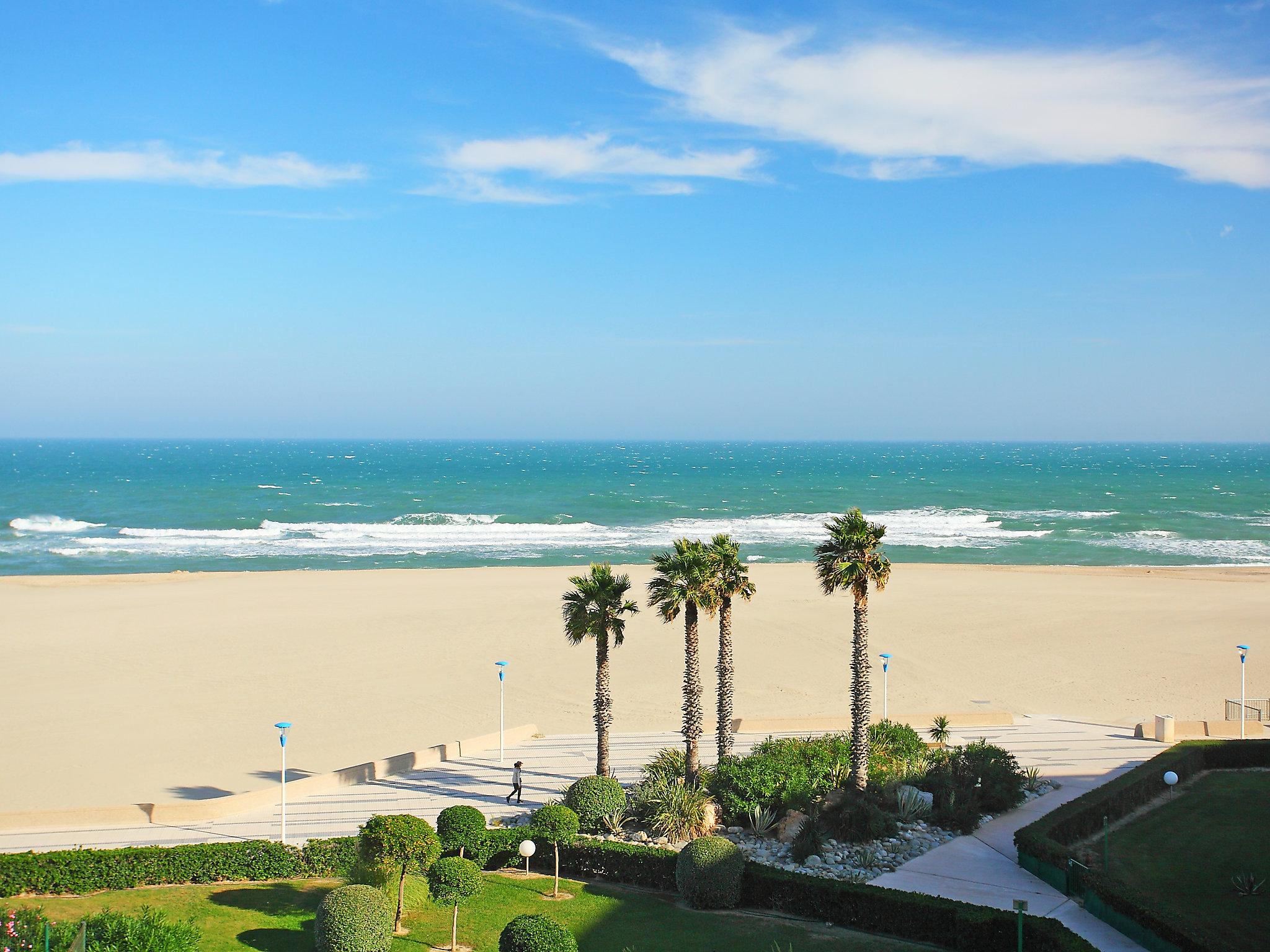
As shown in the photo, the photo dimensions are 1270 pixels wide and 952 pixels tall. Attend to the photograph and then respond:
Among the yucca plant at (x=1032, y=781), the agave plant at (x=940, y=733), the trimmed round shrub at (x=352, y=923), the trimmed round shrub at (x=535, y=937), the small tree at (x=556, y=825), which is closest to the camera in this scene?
the trimmed round shrub at (x=535, y=937)

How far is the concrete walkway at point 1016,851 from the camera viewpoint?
17.1 meters

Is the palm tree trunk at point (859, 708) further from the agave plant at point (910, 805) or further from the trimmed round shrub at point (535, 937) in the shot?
the trimmed round shrub at point (535, 937)

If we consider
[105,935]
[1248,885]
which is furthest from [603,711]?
[1248,885]

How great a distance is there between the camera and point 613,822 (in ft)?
68.7

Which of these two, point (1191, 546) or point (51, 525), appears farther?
point (51, 525)

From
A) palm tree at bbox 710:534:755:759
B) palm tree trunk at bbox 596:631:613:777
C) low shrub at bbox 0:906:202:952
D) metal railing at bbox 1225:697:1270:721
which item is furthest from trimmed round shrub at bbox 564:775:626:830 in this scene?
metal railing at bbox 1225:697:1270:721

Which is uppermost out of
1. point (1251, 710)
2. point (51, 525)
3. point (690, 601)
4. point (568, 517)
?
point (690, 601)

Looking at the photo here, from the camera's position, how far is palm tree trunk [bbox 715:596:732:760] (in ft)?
75.4

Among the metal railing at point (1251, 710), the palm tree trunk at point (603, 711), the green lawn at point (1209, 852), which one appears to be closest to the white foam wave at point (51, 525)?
the palm tree trunk at point (603, 711)

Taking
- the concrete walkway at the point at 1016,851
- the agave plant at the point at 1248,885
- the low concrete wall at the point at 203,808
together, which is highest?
the agave plant at the point at 1248,885

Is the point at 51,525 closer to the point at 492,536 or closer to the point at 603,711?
the point at 492,536

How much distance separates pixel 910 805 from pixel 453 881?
10165 millimetres

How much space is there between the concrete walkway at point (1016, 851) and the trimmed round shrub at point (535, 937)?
6.68 m

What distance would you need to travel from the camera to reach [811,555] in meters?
67.1
